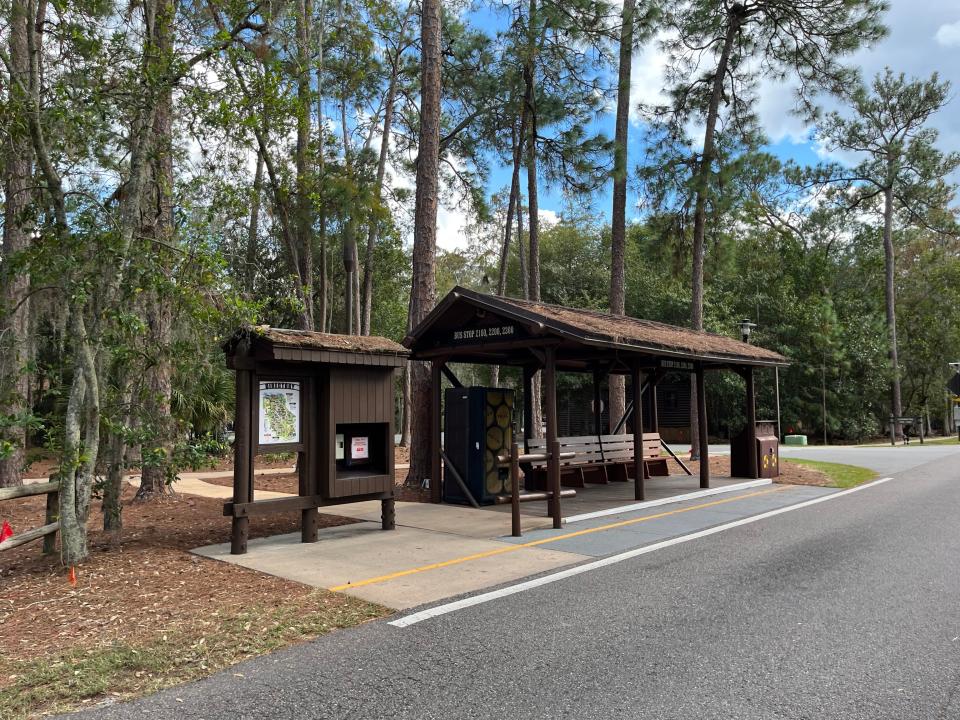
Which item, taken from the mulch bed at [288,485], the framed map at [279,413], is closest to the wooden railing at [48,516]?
the framed map at [279,413]

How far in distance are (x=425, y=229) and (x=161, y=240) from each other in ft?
20.5

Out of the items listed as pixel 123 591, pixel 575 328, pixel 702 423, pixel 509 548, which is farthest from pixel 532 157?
pixel 123 591

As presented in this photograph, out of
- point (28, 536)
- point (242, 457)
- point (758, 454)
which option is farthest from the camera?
point (758, 454)

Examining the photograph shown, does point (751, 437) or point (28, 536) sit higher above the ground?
point (751, 437)

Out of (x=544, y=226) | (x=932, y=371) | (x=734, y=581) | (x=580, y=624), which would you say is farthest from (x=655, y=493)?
(x=544, y=226)

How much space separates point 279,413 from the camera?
8008mm

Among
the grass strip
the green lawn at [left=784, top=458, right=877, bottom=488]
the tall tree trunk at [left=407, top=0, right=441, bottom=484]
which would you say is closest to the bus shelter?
the tall tree trunk at [left=407, top=0, right=441, bottom=484]

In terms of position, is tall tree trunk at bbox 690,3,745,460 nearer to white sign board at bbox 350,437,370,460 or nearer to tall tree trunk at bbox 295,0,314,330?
tall tree trunk at bbox 295,0,314,330

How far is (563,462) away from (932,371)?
3823 centimetres

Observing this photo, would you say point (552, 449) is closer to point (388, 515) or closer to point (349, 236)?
point (388, 515)

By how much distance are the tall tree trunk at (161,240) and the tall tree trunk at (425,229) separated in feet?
14.6

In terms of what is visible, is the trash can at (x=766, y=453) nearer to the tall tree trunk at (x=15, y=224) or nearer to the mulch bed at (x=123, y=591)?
the mulch bed at (x=123, y=591)

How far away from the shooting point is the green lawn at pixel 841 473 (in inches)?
586

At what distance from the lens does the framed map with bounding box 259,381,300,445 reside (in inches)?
309
